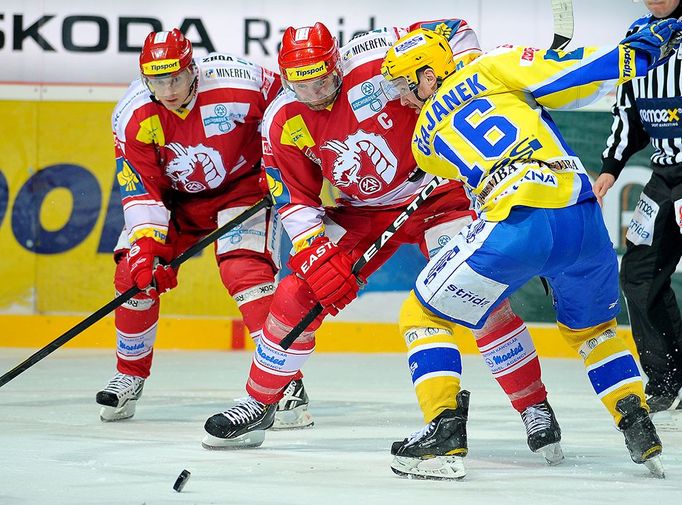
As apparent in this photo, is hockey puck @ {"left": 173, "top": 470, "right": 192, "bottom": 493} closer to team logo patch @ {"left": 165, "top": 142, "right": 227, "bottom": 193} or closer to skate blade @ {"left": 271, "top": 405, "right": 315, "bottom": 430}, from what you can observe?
skate blade @ {"left": 271, "top": 405, "right": 315, "bottom": 430}

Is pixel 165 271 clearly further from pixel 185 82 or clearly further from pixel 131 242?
pixel 185 82

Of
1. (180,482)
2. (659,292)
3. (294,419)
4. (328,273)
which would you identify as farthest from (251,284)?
(659,292)

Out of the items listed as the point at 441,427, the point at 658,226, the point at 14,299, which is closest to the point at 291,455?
the point at 441,427

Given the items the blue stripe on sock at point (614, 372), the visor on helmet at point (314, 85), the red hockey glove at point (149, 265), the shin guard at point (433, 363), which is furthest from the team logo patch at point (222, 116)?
the blue stripe on sock at point (614, 372)

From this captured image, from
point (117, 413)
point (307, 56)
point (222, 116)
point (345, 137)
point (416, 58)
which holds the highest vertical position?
point (416, 58)

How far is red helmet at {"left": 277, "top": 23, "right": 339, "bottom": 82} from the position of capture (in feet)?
10.3

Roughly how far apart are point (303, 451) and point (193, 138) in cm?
106

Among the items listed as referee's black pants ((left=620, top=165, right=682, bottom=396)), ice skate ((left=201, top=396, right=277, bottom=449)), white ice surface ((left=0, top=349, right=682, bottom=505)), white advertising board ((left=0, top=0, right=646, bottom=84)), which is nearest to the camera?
white ice surface ((left=0, top=349, right=682, bottom=505))

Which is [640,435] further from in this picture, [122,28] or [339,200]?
[122,28]

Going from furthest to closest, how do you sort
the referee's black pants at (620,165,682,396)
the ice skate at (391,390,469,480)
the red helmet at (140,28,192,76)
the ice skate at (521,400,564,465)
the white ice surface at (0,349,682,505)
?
the referee's black pants at (620,165,682,396)
the red helmet at (140,28,192,76)
the ice skate at (521,400,564,465)
the ice skate at (391,390,469,480)
the white ice surface at (0,349,682,505)

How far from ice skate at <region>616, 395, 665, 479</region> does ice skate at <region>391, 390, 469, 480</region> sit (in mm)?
354

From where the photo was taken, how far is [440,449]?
8.91 feet

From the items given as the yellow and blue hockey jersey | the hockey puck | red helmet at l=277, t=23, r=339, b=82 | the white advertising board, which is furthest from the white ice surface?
the white advertising board

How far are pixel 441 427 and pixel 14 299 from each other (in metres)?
3.51
